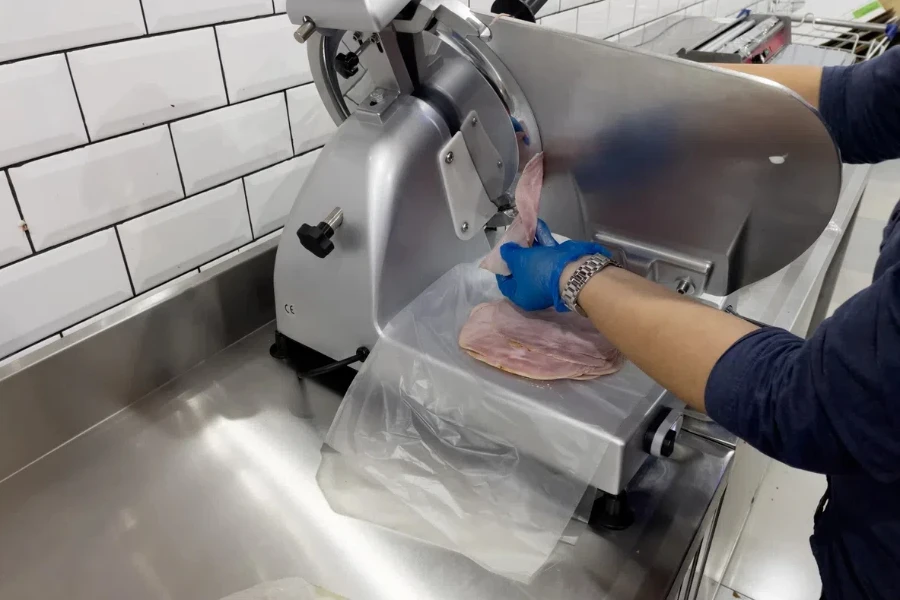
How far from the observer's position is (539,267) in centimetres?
64

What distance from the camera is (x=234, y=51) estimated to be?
0.80 metres

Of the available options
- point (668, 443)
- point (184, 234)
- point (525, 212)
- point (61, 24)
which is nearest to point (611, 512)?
point (668, 443)

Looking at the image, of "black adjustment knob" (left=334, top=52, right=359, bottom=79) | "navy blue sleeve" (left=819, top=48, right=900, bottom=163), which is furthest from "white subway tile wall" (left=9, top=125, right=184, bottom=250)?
"navy blue sleeve" (left=819, top=48, right=900, bottom=163)

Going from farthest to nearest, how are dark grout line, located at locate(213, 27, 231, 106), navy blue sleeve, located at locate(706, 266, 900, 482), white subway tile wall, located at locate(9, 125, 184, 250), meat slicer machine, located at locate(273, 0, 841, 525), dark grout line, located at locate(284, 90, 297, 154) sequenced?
dark grout line, located at locate(284, 90, 297, 154) → dark grout line, located at locate(213, 27, 231, 106) → white subway tile wall, located at locate(9, 125, 184, 250) → meat slicer machine, located at locate(273, 0, 841, 525) → navy blue sleeve, located at locate(706, 266, 900, 482)

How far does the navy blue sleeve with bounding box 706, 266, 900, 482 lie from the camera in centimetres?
40

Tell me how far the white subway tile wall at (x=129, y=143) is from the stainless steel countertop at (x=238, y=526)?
0.16 m

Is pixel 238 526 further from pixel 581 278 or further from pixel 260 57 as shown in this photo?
pixel 260 57

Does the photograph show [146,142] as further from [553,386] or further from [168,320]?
[553,386]

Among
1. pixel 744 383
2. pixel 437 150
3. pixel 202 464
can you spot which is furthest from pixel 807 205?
pixel 202 464

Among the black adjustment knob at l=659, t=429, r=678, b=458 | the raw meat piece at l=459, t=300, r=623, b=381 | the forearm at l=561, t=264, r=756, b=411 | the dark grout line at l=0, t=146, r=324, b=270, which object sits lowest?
the black adjustment knob at l=659, t=429, r=678, b=458

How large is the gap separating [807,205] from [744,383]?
0.69 feet

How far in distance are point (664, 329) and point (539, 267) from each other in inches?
6.0

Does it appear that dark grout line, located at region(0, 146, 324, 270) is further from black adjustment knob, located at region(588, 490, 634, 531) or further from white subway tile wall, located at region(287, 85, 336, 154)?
black adjustment knob, located at region(588, 490, 634, 531)

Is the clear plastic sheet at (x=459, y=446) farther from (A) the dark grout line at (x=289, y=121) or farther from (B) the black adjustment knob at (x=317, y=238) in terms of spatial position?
(A) the dark grout line at (x=289, y=121)
